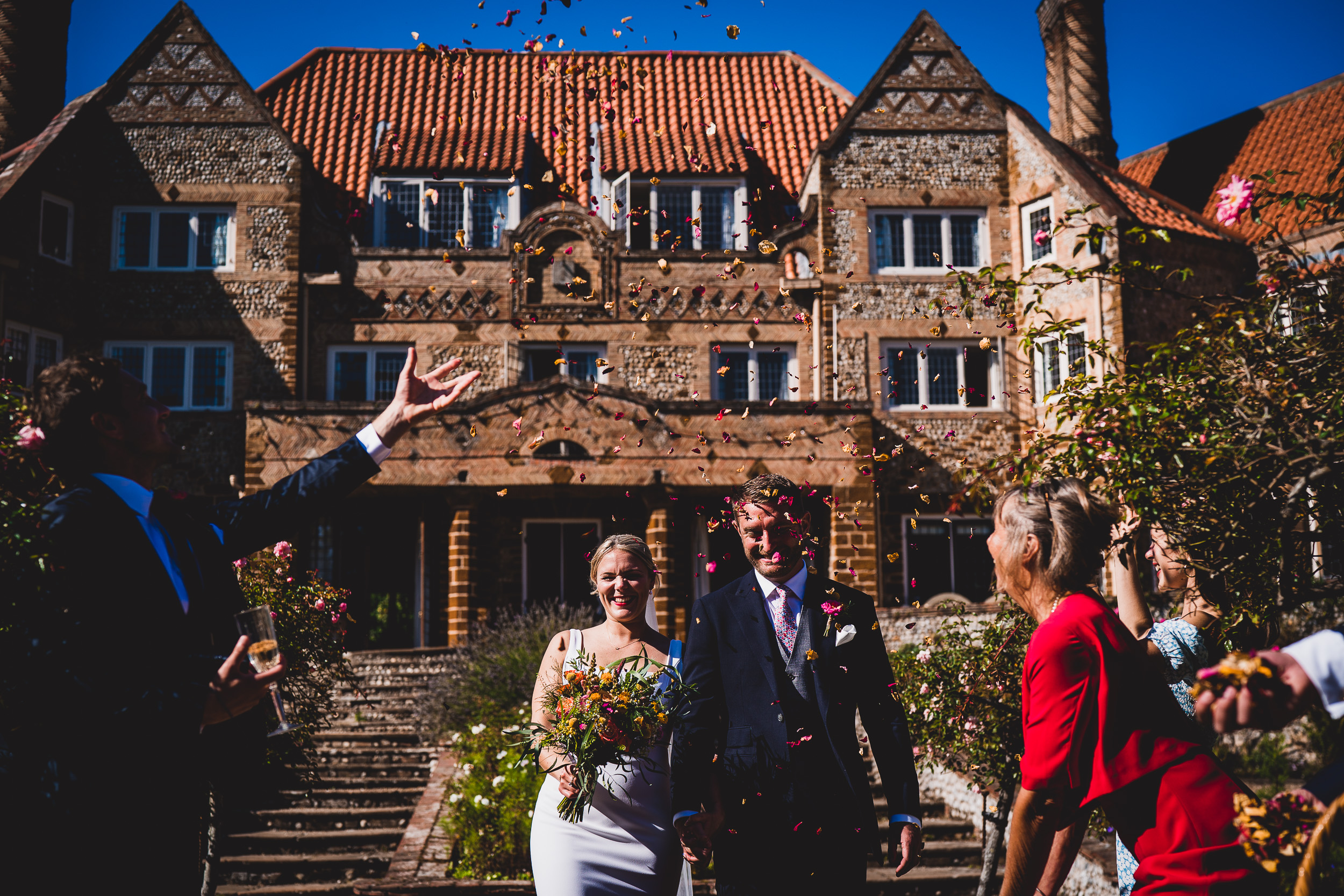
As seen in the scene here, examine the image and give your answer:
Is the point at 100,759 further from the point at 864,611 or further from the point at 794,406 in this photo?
the point at 794,406

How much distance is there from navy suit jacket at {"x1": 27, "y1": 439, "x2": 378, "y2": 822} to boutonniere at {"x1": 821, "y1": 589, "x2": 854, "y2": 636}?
7.96 feet

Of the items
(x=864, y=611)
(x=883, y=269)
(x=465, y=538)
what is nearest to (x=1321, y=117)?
(x=883, y=269)

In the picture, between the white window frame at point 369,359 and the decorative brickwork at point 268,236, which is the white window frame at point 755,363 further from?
the decorative brickwork at point 268,236

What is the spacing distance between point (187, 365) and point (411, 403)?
19.9 metres

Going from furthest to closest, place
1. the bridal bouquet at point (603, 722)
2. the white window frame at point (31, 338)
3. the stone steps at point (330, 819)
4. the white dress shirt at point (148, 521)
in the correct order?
1. the white window frame at point (31, 338)
2. the stone steps at point (330, 819)
3. the bridal bouquet at point (603, 722)
4. the white dress shirt at point (148, 521)

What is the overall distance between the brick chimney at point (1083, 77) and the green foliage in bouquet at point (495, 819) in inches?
837

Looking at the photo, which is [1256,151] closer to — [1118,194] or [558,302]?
[1118,194]

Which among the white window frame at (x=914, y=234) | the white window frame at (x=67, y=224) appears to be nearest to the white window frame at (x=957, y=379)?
the white window frame at (x=914, y=234)

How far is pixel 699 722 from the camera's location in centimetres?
454

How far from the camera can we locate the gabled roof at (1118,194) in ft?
66.2

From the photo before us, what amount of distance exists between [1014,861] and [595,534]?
18.1 meters

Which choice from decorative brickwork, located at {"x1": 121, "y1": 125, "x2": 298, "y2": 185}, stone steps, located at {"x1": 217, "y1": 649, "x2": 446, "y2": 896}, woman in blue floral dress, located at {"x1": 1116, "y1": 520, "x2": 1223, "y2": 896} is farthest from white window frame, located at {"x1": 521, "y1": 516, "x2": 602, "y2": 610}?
woman in blue floral dress, located at {"x1": 1116, "y1": 520, "x2": 1223, "y2": 896}

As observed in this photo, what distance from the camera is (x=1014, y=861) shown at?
3.16 meters

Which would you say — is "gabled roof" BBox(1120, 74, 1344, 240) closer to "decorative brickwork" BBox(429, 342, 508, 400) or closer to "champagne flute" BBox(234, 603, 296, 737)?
"decorative brickwork" BBox(429, 342, 508, 400)
